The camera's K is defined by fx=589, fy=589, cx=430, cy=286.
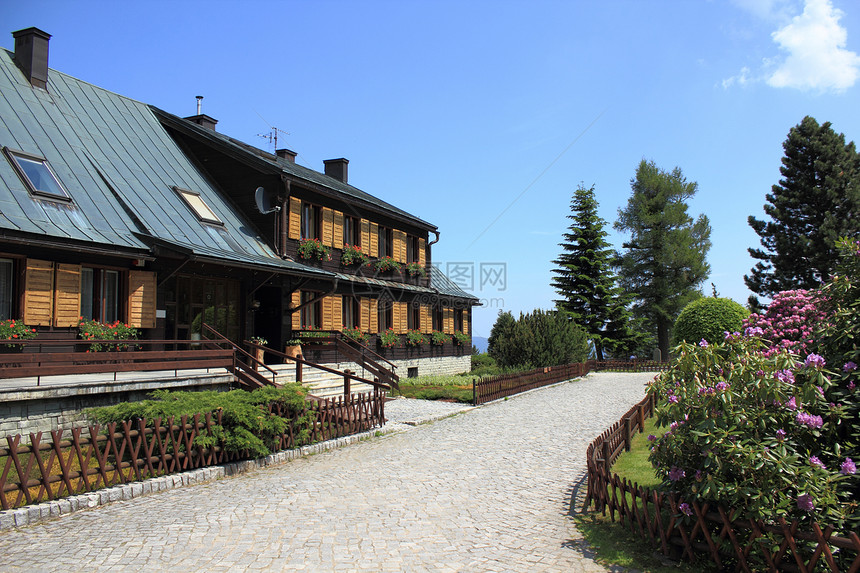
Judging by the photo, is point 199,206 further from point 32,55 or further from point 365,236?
point 365,236

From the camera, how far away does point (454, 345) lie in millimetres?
30812

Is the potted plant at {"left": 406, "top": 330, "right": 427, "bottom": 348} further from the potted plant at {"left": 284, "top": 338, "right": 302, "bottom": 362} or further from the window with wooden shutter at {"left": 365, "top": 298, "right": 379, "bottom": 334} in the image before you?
the potted plant at {"left": 284, "top": 338, "right": 302, "bottom": 362}

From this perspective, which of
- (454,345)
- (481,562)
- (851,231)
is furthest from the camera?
(851,231)

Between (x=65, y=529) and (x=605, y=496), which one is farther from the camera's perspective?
(x=605, y=496)

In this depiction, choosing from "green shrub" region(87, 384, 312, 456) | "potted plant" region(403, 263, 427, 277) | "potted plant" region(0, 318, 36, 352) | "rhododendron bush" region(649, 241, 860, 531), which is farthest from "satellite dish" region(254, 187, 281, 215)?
"rhododendron bush" region(649, 241, 860, 531)

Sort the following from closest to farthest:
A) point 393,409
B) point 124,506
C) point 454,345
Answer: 1. point 124,506
2. point 393,409
3. point 454,345

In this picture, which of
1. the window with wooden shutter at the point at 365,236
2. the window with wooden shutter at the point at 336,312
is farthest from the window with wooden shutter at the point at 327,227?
the window with wooden shutter at the point at 336,312

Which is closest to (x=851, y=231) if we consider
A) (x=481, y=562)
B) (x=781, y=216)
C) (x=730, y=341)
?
(x=781, y=216)

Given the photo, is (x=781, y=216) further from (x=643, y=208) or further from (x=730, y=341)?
(x=730, y=341)

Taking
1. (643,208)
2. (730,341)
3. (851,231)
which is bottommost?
(730,341)

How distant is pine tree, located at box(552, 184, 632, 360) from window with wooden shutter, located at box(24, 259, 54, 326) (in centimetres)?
3240

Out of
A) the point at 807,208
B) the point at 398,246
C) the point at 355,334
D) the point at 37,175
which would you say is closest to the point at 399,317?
the point at 398,246

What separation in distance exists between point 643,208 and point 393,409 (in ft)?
109

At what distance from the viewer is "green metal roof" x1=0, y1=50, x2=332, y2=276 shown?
13.4 m
